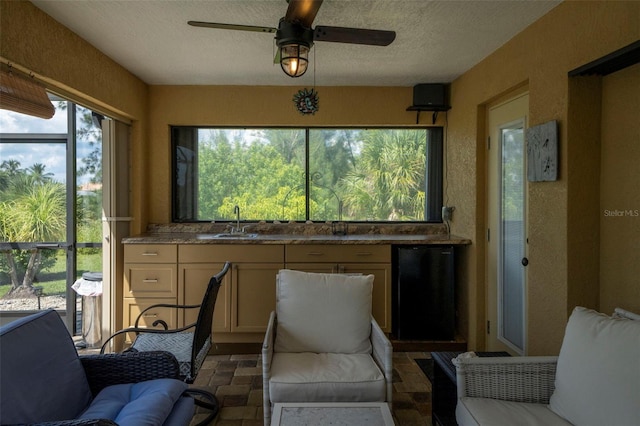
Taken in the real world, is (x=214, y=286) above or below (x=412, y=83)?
below

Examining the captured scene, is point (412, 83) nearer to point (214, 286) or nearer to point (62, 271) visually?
point (214, 286)

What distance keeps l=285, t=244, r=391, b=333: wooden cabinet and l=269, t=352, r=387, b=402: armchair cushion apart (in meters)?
1.42

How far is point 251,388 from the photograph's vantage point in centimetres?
286

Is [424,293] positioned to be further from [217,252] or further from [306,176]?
[217,252]

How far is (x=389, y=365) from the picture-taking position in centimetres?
203

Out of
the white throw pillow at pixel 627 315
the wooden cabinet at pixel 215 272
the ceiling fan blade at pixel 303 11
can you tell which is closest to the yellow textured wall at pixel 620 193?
the white throw pillow at pixel 627 315

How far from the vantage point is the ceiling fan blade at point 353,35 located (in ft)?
6.63

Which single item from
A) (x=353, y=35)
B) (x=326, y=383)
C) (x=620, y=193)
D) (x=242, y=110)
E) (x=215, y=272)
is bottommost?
(x=326, y=383)

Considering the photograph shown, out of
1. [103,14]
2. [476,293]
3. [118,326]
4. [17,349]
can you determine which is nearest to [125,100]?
[103,14]

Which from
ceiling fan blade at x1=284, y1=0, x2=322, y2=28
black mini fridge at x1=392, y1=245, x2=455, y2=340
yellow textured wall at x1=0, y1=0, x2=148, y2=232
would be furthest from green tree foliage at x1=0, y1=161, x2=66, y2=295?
black mini fridge at x1=392, y1=245, x2=455, y2=340

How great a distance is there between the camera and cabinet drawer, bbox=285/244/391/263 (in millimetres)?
3504

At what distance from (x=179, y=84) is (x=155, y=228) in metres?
1.50

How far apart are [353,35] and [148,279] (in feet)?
8.89

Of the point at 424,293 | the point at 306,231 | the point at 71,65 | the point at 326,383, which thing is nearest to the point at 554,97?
the point at 424,293
